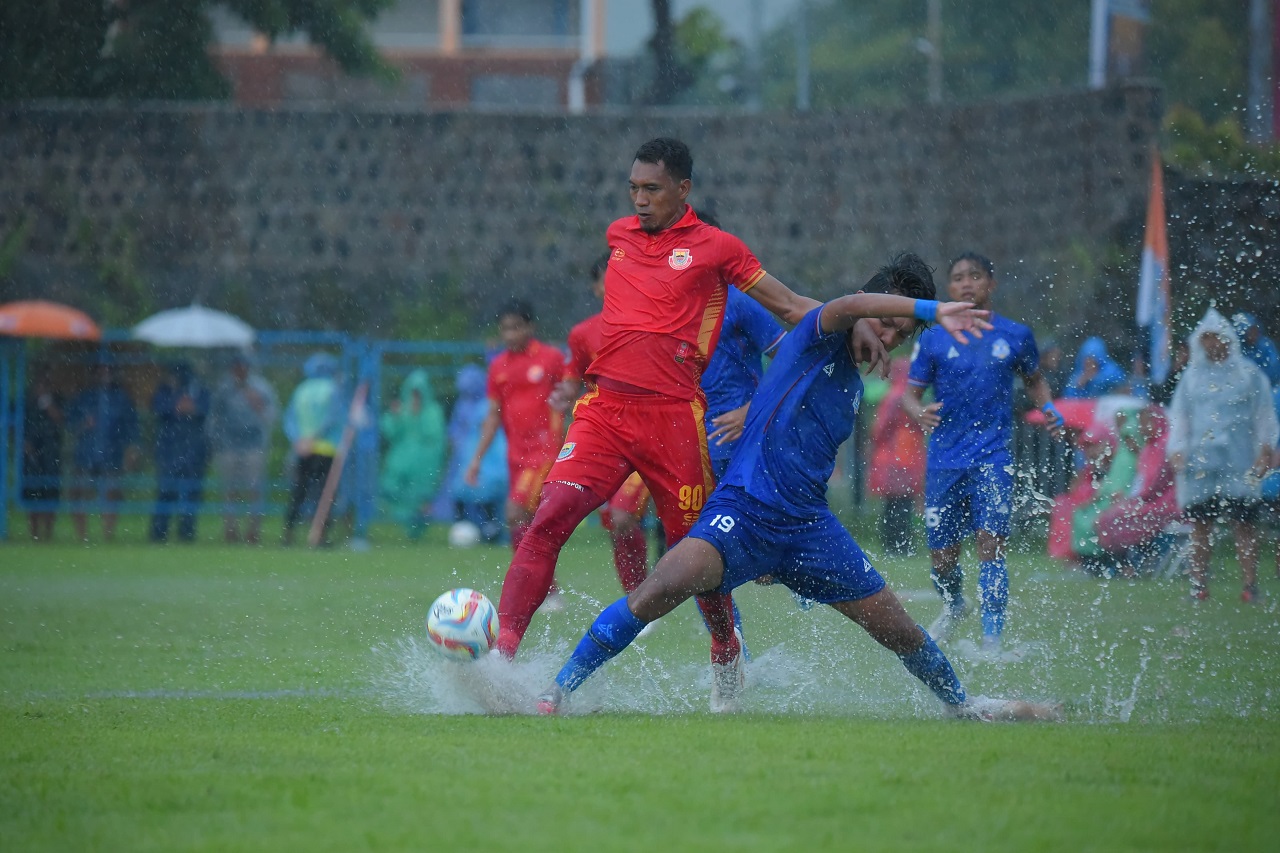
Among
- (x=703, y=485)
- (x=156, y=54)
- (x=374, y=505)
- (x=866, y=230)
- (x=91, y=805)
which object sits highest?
(x=156, y=54)

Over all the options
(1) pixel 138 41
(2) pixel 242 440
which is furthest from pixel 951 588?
(1) pixel 138 41

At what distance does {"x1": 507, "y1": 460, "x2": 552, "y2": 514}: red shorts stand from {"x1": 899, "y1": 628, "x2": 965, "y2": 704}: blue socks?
18.3 ft

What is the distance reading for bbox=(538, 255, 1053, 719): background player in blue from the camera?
20.2ft

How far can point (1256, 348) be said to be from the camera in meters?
13.2

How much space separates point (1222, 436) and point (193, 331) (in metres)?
12.1

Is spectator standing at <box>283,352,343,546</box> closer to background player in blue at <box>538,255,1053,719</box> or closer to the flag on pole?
the flag on pole

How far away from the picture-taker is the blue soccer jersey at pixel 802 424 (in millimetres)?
6219

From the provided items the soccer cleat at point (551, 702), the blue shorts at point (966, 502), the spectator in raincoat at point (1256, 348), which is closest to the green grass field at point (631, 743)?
the soccer cleat at point (551, 702)

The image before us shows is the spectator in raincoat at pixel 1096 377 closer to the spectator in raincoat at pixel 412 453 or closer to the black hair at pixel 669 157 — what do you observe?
the spectator in raincoat at pixel 412 453

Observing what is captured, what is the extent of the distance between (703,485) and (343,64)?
24.0 m

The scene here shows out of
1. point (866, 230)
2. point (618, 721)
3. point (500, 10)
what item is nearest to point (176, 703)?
point (618, 721)

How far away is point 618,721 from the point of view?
6258 millimetres

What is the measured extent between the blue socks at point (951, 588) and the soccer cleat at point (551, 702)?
324 centimetres

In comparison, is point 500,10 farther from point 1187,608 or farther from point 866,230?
point 1187,608
